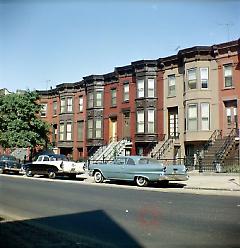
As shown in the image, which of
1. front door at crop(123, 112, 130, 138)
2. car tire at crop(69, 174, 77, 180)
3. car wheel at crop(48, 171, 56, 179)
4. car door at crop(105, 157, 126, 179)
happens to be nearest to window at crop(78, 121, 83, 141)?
front door at crop(123, 112, 130, 138)

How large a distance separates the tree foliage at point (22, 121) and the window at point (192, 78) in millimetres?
A: 17605

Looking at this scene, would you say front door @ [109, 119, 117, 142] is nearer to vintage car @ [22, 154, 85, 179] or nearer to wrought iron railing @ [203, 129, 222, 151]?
wrought iron railing @ [203, 129, 222, 151]

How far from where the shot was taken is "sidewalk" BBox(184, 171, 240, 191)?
766 inches

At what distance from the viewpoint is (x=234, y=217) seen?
35.3 feet

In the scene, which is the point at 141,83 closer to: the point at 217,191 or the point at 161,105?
the point at 161,105

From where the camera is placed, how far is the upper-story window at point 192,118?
107 ft

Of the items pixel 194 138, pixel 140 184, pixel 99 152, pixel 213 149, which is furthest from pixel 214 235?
pixel 99 152

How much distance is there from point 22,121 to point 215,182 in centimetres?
2627

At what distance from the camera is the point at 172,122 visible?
3600cm

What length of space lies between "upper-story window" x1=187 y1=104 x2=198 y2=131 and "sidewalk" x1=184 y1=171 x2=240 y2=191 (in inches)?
273

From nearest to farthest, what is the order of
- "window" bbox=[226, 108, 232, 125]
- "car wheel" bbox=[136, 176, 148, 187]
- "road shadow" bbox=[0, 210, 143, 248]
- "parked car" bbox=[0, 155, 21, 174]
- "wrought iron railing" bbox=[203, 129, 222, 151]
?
"road shadow" bbox=[0, 210, 143, 248], "car wheel" bbox=[136, 176, 148, 187], "wrought iron railing" bbox=[203, 129, 222, 151], "window" bbox=[226, 108, 232, 125], "parked car" bbox=[0, 155, 21, 174]

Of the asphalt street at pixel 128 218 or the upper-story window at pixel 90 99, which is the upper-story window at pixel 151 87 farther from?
the asphalt street at pixel 128 218

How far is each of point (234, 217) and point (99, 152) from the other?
29.3m

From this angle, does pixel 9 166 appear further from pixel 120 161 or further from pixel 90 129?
pixel 120 161
